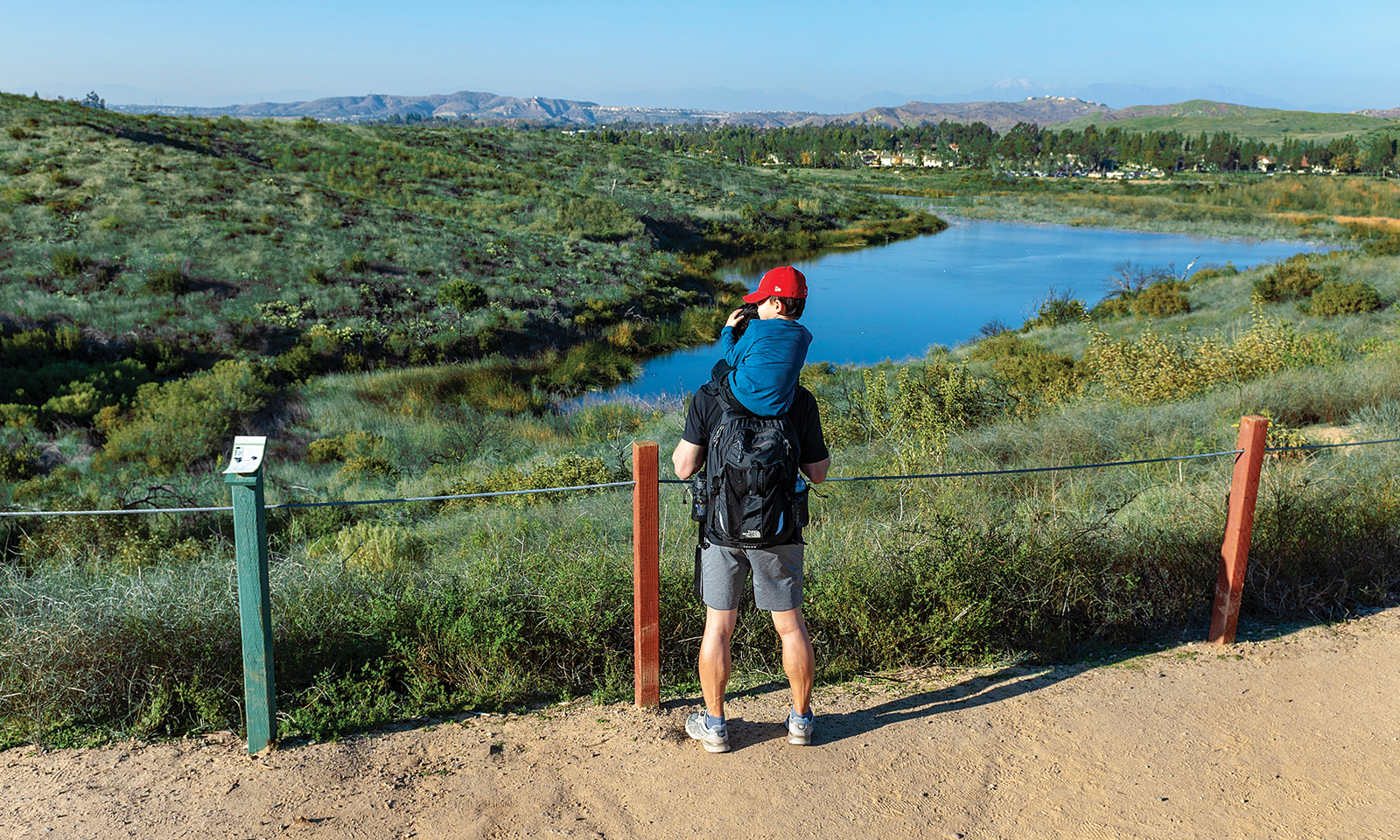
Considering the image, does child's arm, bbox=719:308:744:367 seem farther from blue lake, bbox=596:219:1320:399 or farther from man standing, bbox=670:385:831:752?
blue lake, bbox=596:219:1320:399

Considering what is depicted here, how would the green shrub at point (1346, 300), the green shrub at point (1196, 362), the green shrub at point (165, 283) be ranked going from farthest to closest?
the green shrub at point (165, 283) < the green shrub at point (1346, 300) < the green shrub at point (1196, 362)

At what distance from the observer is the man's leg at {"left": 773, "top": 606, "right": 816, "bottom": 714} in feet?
11.1

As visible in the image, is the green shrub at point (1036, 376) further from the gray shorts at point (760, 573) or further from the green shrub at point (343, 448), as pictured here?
the green shrub at point (343, 448)

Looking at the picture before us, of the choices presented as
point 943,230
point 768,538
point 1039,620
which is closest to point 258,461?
point 768,538

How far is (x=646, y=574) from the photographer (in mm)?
3719

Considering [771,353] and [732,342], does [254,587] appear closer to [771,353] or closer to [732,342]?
[732,342]

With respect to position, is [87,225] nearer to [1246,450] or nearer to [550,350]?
[550,350]

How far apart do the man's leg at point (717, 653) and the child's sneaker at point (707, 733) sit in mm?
118

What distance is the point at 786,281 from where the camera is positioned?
10.4 ft

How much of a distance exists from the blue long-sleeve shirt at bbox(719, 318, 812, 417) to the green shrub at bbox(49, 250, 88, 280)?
22959mm

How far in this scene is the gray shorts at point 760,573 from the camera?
3.26 metres

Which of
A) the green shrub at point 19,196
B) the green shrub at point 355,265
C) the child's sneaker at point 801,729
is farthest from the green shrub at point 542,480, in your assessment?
the green shrub at point 19,196

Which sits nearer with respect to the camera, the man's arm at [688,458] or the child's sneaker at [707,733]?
the man's arm at [688,458]

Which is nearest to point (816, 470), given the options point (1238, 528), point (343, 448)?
point (1238, 528)
